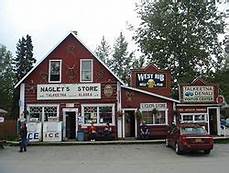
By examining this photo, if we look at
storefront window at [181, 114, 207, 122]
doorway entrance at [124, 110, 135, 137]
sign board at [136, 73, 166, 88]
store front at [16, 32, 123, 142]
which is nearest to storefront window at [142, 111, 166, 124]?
doorway entrance at [124, 110, 135, 137]

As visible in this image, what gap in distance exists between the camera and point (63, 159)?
67.9 feet

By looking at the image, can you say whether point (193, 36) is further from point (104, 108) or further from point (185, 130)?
point (185, 130)

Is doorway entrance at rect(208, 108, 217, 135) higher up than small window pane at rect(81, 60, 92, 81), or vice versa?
small window pane at rect(81, 60, 92, 81)

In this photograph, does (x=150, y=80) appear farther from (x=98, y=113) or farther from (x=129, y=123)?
(x=98, y=113)

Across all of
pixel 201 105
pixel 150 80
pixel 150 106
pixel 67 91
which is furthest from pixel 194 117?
pixel 67 91

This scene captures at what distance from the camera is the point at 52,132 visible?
30.4 m

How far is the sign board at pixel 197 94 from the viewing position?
34125mm

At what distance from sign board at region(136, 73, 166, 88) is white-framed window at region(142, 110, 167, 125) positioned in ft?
9.92

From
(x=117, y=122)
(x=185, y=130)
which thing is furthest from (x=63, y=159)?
(x=117, y=122)

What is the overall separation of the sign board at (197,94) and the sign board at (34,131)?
1216 centimetres

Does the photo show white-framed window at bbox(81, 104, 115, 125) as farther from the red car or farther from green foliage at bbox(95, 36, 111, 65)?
green foliage at bbox(95, 36, 111, 65)

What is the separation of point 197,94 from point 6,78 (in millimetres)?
49968

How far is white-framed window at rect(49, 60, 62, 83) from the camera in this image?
1308 inches

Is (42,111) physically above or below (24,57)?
below
